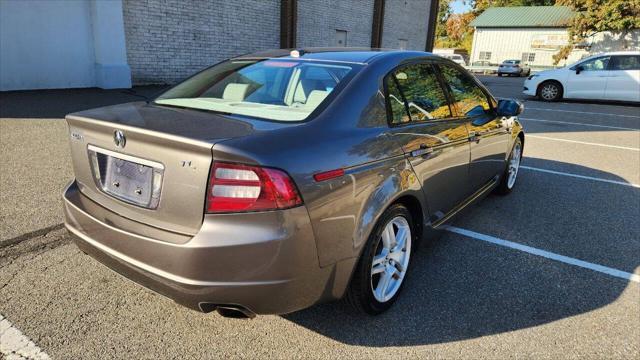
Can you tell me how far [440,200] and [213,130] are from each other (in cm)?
180

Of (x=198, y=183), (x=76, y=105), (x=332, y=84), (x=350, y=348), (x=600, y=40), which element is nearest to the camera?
(x=198, y=183)

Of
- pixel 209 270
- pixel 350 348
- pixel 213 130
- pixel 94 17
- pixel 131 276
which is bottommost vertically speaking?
pixel 350 348

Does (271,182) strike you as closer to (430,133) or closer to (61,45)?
(430,133)

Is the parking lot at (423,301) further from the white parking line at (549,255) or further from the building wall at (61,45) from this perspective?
the building wall at (61,45)

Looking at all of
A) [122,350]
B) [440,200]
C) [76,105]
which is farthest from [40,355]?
[76,105]

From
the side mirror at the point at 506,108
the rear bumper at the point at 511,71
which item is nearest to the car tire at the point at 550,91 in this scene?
the side mirror at the point at 506,108

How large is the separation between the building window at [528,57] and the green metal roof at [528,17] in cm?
264

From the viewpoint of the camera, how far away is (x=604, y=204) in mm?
4934

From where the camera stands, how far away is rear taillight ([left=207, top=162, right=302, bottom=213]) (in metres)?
1.92

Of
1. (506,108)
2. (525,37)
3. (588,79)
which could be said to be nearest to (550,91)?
(588,79)

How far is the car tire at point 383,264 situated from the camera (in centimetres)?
244

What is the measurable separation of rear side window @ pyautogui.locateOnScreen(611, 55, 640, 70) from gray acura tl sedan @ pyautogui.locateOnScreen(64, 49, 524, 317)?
49.3ft

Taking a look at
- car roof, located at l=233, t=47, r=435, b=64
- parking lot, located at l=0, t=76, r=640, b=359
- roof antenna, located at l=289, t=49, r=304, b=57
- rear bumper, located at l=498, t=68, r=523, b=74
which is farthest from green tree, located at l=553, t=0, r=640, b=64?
roof antenna, located at l=289, t=49, r=304, b=57

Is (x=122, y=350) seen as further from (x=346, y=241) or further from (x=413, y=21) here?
(x=413, y=21)
